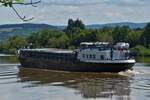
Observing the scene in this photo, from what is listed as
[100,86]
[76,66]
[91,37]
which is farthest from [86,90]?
[91,37]

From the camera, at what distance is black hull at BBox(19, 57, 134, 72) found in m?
59.2

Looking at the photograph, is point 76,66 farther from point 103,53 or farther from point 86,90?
point 86,90

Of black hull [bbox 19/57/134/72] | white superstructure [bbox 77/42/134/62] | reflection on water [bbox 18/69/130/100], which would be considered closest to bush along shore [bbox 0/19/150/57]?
black hull [bbox 19/57/134/72]

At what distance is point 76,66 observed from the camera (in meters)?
64.1

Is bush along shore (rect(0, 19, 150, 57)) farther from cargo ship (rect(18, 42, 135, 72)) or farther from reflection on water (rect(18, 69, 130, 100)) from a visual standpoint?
reflection on water (rect(18, 69, 130, 100))

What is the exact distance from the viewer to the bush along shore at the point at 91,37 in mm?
139625

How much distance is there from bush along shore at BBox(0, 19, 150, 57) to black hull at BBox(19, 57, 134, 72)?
160ft

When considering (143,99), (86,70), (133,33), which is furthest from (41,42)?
(143,99)

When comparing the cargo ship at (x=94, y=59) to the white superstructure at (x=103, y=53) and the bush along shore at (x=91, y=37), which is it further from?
the bush along shore at (x=91, y=37)

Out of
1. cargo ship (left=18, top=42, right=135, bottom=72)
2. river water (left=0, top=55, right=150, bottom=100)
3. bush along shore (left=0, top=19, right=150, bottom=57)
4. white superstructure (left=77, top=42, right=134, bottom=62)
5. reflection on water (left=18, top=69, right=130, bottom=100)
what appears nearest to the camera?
A: river water (left=0, top=55, right=150, bottom=100)

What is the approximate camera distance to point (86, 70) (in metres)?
62.2

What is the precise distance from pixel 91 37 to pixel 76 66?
88268mm

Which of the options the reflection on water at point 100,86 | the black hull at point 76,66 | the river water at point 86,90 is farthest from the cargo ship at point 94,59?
the river water at point 86,90

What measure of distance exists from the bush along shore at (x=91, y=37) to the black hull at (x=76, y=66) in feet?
160
